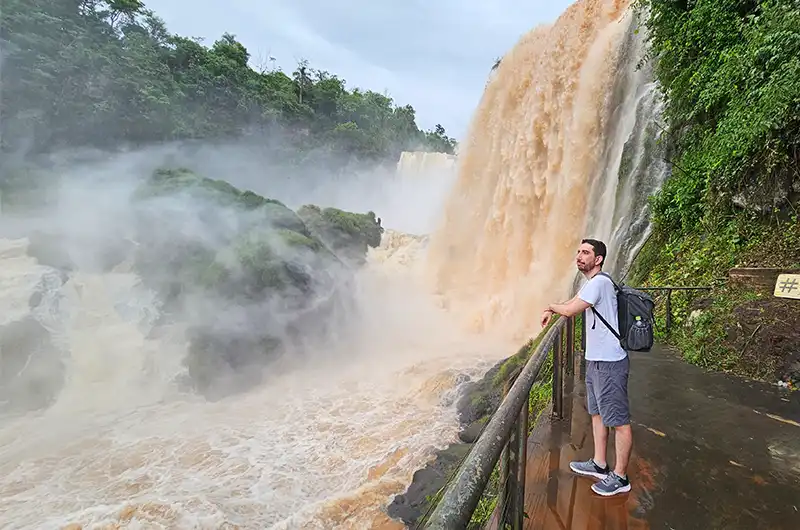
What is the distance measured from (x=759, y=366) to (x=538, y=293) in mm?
7196

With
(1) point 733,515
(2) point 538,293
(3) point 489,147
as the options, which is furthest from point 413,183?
(1) point 733,515

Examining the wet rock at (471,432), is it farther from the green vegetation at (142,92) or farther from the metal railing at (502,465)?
the green vegetation at (142,92)

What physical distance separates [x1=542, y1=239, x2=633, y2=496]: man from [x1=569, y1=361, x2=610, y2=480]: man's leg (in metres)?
0.03

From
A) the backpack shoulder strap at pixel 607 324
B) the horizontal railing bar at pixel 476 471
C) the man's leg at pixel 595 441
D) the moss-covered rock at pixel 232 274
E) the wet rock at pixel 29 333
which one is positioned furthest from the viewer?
the moss-covered rock at pixel 232 274

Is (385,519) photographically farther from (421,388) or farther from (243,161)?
(243,161)

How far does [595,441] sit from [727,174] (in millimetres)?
6301

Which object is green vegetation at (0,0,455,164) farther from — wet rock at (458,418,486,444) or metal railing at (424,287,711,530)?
metal railing at (424,287,711,530)

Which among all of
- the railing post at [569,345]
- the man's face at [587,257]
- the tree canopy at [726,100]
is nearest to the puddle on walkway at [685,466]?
the railing post at [569,345]

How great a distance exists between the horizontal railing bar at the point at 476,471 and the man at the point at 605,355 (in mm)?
1036

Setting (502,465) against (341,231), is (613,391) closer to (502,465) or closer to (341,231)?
(502,465)

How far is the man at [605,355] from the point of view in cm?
261

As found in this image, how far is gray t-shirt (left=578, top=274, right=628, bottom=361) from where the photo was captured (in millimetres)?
2592

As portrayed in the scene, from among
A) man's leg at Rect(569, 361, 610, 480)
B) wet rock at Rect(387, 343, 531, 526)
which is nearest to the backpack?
man's leg at Rect(569, 361, 610, 480)

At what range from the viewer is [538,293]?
12.3 meters
